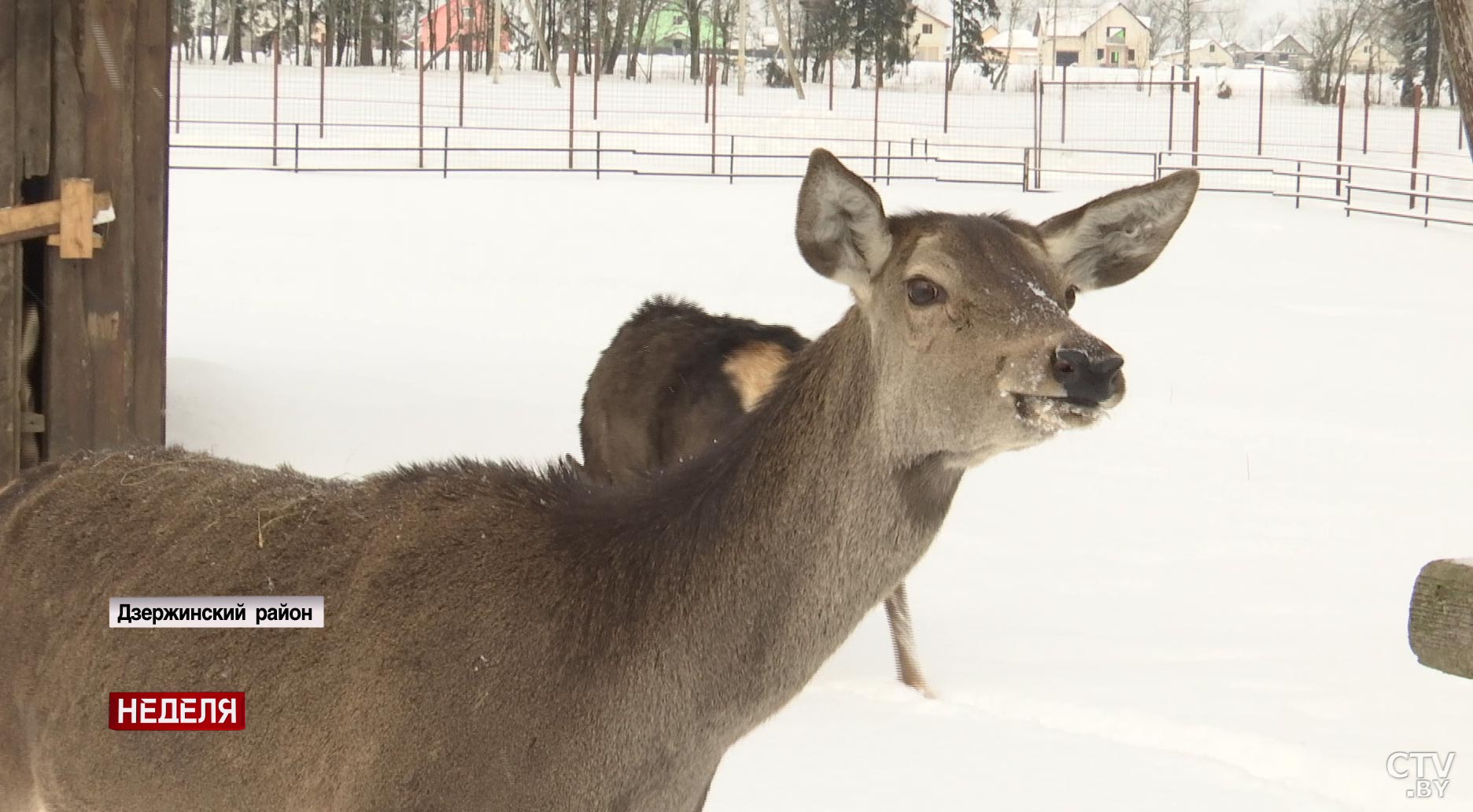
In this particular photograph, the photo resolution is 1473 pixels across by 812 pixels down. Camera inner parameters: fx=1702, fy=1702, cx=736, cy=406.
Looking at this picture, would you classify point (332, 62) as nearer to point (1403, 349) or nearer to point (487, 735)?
point (1403, 349)

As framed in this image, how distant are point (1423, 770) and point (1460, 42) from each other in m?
3.51

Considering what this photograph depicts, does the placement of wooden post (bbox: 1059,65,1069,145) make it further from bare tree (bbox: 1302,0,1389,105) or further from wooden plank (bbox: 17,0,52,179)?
wooden plank (bbox: 17,0,52,179)

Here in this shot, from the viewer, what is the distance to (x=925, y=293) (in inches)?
150

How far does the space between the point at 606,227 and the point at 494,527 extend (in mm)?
24793

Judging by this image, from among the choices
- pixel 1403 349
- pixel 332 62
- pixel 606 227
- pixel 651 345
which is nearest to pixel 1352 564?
pixel 651 345

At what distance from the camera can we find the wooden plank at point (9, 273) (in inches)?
307

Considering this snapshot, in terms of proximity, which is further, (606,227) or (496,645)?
(606,227)

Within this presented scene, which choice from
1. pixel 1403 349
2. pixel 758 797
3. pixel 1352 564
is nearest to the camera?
pixel 758 797

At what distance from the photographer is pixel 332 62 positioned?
65688 millimetres

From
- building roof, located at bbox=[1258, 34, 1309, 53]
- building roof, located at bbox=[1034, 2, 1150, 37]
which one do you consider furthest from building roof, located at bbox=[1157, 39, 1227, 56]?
building roof, located at bbox=[1258, 34, 1309, 53]

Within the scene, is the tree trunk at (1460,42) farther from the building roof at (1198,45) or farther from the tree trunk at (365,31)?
the building roof at (1198,45)

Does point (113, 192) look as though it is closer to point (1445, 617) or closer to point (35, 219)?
point (35, 219)

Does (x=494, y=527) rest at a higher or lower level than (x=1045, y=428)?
lower

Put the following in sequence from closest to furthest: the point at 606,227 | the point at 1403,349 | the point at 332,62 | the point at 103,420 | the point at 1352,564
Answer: the point at 103,420
the point at 1352,564
the point at 1403,349
the point at 606,227
the point at 332,62
